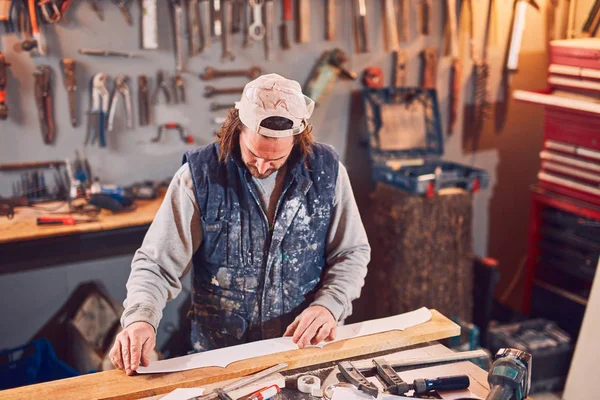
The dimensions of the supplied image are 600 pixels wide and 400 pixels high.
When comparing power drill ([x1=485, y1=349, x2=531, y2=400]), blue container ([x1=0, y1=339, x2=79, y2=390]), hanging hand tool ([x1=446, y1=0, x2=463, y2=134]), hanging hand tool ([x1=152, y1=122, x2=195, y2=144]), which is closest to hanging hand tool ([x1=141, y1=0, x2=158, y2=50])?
hanging hand tool ([x1=152, y1=122, x2=195, y2=144])

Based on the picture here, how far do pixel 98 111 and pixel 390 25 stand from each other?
5.80ft

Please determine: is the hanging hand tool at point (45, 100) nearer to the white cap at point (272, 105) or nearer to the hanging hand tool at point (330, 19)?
the hanging hand tool at point (330, 19)

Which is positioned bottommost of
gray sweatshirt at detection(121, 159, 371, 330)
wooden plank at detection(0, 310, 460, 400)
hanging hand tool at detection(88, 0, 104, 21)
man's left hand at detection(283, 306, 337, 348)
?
wooden plank at detection(0, 310, 460, 400)

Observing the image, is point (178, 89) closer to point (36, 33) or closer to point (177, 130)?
point (177, 130)

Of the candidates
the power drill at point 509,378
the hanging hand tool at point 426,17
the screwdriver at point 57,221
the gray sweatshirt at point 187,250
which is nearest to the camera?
the power drill at point 509,378

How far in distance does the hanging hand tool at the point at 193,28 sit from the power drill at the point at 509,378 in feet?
7.99

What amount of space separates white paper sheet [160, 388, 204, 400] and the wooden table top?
145 cm

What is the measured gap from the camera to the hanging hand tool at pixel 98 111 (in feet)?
10.1

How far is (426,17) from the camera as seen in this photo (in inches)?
146

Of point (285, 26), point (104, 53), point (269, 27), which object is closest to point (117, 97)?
point (104, 53)

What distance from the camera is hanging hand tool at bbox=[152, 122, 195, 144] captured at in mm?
3287

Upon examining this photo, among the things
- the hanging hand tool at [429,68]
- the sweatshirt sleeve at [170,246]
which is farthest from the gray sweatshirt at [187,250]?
the hanging hand tool at [429,68]

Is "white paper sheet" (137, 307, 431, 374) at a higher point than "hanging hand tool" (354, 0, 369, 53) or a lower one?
lower

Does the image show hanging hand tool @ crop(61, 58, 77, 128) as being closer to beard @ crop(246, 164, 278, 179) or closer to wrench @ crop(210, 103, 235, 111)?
wrench @ crop(210, 103, 235, 111)
